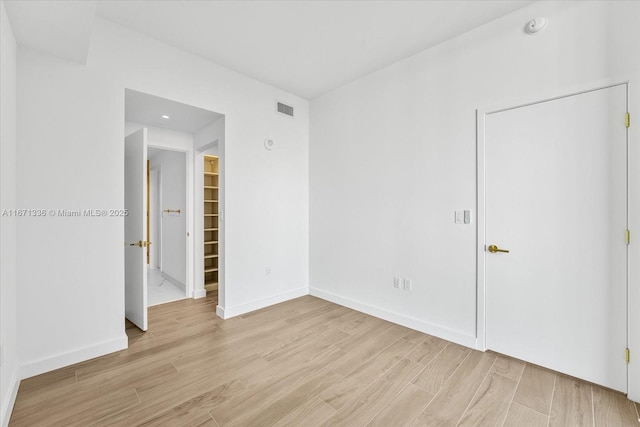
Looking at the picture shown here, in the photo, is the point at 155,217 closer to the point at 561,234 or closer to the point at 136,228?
the point at 136,228

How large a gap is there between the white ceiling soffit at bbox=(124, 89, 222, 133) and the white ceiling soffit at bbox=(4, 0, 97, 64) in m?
0.54

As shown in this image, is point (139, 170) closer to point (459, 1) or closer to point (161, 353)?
point (161, 353)

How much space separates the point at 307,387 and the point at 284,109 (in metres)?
3.38

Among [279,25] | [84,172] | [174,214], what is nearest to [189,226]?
[174,214]

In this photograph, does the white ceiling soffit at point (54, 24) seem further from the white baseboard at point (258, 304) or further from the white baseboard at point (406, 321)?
the white baseboard at point (406, 321)

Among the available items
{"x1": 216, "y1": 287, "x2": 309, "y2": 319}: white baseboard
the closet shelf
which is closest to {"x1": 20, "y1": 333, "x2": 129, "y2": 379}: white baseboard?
{"x1": 216, "y1": 287, "x2": 309, "y2": 319}: white baseboard

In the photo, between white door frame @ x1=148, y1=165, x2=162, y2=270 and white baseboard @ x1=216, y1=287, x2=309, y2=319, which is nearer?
white baseboard @ x1=216, y1=287, x2=309, y2=319

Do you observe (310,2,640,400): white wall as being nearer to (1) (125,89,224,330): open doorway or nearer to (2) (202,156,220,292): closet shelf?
(1) (125,89,224,330): open doorway

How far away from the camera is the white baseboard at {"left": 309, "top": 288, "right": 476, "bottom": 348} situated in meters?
2.67

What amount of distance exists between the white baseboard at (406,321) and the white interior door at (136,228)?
226cm

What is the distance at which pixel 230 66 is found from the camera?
330 centimetres

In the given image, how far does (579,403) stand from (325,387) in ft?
5.63

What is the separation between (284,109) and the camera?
3947 mm

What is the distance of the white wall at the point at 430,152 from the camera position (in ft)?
6.67
